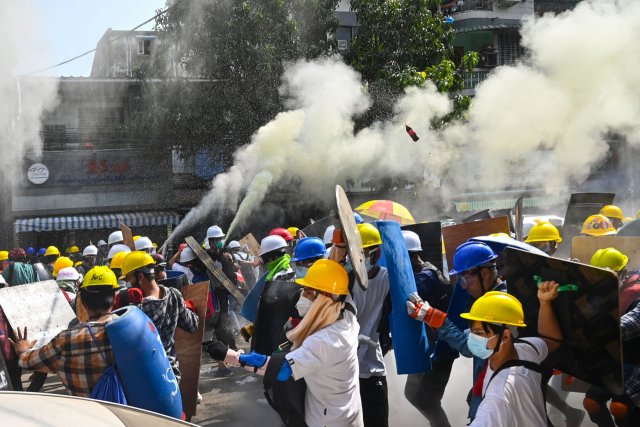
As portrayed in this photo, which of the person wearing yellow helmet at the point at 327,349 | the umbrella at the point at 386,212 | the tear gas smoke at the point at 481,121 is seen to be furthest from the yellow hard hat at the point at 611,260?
the tear gas smoke at the point at 481,121

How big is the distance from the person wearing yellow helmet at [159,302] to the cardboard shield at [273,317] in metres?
0.44

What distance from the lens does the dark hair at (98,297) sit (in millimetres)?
3049

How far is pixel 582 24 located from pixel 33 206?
53.4 ft

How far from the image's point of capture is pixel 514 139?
47.0 feet

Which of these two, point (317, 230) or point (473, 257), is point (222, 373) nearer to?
point (317, 230)

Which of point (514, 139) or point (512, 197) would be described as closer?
point (514, 139)

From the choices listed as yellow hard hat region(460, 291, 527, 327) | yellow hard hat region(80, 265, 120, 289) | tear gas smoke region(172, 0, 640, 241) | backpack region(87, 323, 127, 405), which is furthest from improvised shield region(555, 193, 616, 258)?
tear gas smoke region(172, 0, 640, 241)

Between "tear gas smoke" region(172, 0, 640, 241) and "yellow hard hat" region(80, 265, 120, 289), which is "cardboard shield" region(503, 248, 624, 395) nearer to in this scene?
"yellow hard hat" region(80, 265, 120, 289)

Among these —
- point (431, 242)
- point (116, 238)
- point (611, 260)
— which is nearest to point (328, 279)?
point (611, 260)

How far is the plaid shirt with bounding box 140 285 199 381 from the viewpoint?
3402mm

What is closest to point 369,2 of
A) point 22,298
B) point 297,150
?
point 297,150

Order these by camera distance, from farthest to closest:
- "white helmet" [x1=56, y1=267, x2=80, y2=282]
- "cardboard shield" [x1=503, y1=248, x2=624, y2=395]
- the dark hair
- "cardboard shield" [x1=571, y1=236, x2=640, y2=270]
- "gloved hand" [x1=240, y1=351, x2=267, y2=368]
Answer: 1. "white helmet" [x1=56, y1=267, x2=80, y2=282]
2. "cardboard shield" [x1=571, y1=236, x2=640, y2=270]
3. the dark hair
4. "gloved hand" [x1=240, y1=351, x2=267, y2=368]
5. "cardboard shield" [x1=503, y1=248, x2=624, y2=395]

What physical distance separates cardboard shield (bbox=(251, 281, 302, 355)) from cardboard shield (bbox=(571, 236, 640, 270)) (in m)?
2.53

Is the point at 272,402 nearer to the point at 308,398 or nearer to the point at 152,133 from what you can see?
the point at 308,398
